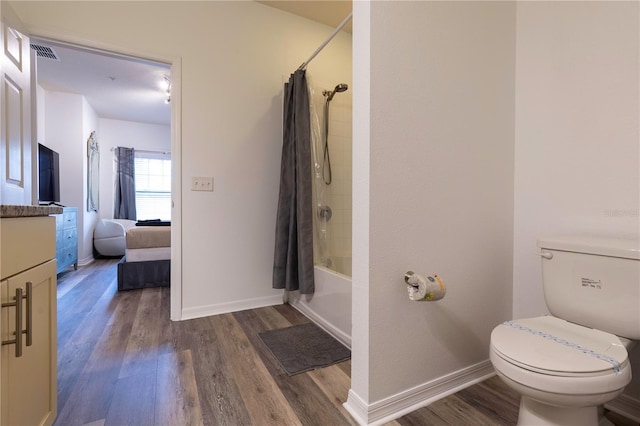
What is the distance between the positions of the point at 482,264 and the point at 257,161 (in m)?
1.83

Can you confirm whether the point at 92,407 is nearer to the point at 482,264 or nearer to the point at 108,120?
the point at 482,264

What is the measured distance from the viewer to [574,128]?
1339 mm

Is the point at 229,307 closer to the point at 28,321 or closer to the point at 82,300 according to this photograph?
the point at 82,300

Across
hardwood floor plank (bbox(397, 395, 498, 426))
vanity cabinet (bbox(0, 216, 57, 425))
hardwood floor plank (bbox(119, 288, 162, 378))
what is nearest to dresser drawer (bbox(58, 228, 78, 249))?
hardwood floor plank (bbox(119, 288, 162, 378))

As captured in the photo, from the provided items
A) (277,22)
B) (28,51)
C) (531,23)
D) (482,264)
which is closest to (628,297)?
(482,264)

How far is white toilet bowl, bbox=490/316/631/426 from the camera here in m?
0.84

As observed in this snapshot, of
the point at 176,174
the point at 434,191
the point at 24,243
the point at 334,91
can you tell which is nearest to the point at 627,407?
the point at 434,191

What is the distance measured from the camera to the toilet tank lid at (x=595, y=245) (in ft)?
3.41

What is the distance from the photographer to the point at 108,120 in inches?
201

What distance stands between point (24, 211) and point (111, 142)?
5425 mm

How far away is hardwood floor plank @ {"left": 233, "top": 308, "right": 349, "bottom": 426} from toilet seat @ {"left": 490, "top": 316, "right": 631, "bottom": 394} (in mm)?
680

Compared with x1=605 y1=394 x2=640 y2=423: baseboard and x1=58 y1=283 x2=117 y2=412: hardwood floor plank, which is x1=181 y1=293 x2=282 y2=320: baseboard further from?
x1=605 y1=394 x2=640 y2=423: baseboard

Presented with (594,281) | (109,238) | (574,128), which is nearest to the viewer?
(594,281)

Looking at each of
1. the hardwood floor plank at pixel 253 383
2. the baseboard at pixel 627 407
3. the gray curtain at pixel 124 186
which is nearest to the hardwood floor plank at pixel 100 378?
the hardwood floor plank at pixel 253 383
